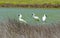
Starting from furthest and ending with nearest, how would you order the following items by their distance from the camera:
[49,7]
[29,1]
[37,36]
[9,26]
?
[29,1] < [49,7] < [9,26] < [37,36]

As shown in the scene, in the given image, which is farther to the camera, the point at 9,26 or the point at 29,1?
the point at 29,1

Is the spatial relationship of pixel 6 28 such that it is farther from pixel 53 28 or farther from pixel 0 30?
pixel 53 28

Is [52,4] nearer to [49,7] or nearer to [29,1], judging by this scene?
[49,7]

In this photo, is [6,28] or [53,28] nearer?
[6,28]

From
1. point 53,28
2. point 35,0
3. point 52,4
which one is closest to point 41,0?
point 35,0

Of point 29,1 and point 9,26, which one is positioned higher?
point 9,26

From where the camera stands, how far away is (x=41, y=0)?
42.4 m

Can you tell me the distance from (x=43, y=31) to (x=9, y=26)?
1.14m

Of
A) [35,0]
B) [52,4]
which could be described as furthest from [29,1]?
[52,4]

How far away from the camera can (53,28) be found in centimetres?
1009

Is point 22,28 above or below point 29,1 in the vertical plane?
above

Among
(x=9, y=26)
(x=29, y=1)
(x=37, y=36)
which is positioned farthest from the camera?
(x=29, y=1)

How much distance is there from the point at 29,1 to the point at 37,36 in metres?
32.9

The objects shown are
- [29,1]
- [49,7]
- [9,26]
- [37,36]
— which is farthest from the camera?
[29,1]
